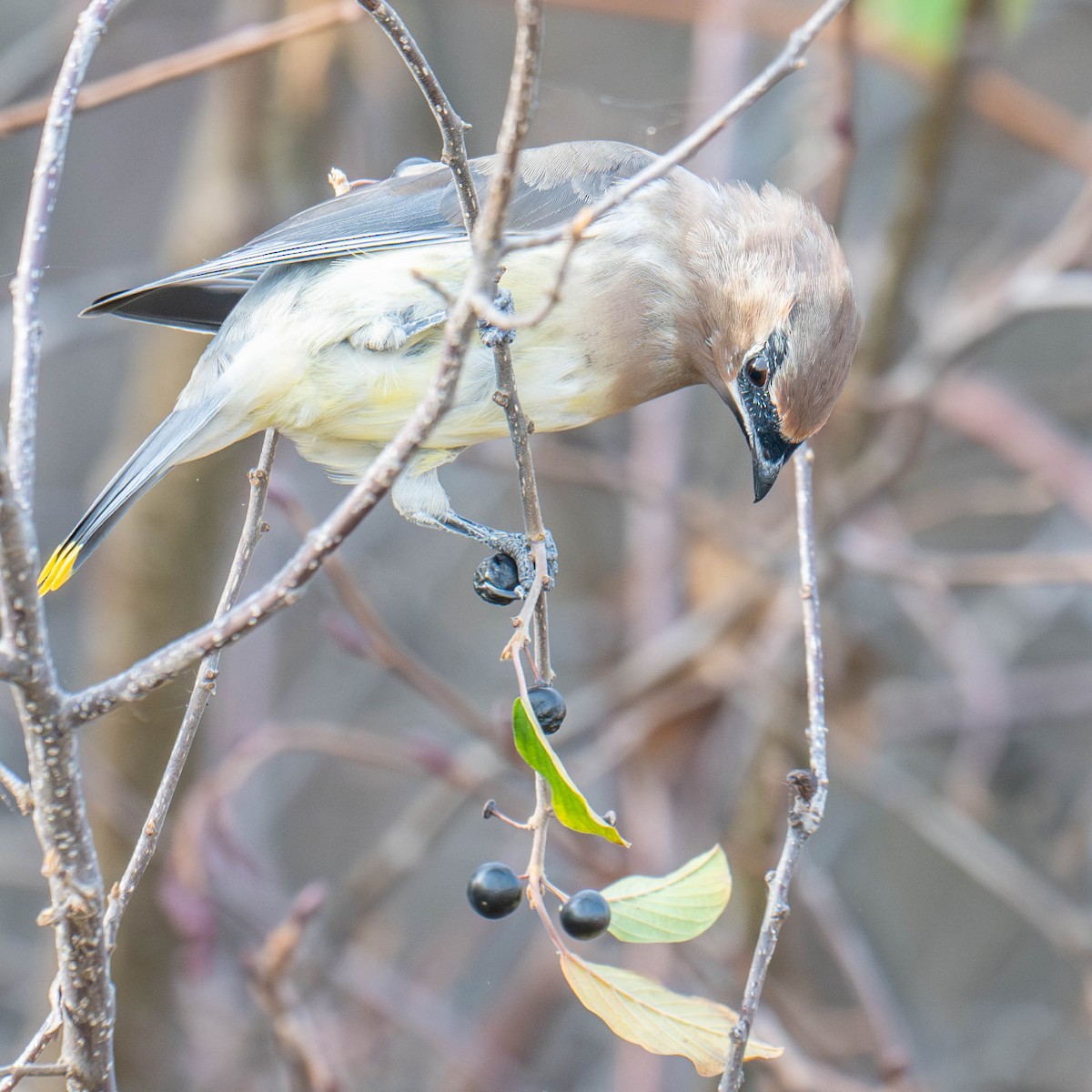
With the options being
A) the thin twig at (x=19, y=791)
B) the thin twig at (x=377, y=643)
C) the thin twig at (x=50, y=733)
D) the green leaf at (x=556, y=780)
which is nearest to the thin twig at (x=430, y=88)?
the thin twig at (x=50, y=733)

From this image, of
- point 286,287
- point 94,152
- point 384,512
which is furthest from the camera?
point 94,152

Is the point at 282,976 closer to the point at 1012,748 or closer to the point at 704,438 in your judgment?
the point at 1012,748

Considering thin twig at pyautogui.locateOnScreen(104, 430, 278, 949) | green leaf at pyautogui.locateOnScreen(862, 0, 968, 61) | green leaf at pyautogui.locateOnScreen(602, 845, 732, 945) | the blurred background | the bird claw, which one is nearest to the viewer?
thin twig at pyautogui.locateOnScreen(104, 430, 278, 949)

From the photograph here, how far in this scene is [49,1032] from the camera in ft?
5.49

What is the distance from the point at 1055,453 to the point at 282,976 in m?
3.05

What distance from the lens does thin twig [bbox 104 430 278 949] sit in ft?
5.63

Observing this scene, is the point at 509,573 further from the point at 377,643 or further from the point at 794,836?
the point at 794,836

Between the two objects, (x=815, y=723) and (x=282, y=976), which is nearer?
(x=815, y=723)

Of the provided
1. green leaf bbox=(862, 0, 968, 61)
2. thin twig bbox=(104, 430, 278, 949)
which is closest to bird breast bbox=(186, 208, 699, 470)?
thin twig bbox=(104, 430, 278, 949)

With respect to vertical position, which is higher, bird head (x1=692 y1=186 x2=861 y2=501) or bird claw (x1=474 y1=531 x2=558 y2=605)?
bird head (x1=692 y1=186 x2=861 y2=501)

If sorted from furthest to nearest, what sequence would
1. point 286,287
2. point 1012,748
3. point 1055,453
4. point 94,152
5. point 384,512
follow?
point 94,152
point 384,512
point 1012,748
point 1055,453
point 286,287

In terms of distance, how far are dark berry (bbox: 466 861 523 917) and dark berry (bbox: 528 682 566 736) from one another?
0.71ft

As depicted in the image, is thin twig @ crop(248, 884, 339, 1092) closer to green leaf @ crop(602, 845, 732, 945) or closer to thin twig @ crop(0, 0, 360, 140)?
green leaf @ crop(602, 845, 732, 945)

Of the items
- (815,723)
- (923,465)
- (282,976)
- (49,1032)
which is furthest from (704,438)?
(49,1032)
